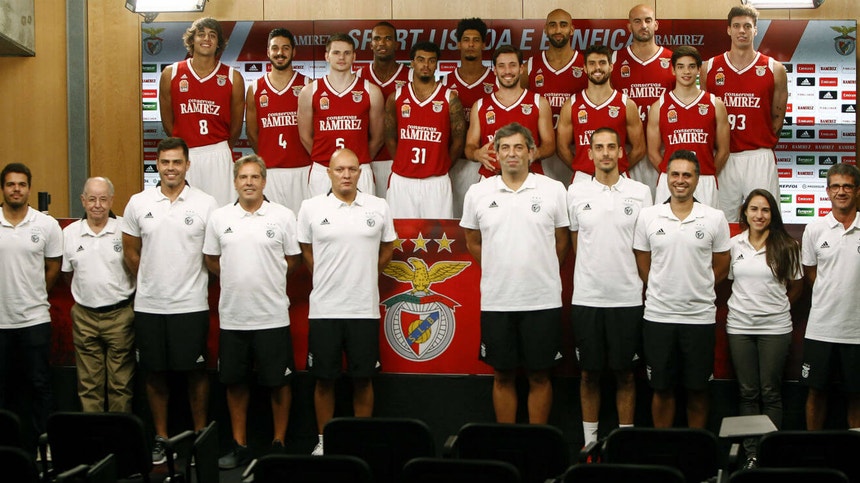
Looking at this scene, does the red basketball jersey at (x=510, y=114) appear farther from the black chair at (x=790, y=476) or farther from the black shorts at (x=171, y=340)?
the black chair at (x=790, y=476)

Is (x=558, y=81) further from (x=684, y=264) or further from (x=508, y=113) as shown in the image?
(x=684, y=264)

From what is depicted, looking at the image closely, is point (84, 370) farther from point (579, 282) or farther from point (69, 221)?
point (579, 282)

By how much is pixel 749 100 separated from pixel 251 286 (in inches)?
187

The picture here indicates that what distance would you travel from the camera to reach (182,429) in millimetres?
7207

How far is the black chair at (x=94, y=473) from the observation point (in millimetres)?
4277

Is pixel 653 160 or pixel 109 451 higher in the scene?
pixel 653 160

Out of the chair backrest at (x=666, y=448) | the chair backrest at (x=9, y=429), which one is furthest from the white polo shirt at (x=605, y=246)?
the chair backrest at (x=9, y=429)

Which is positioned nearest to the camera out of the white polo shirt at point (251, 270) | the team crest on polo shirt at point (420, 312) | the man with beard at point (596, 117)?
the white polo shirt at point (251, 270)

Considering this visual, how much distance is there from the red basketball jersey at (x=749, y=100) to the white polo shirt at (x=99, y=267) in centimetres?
522

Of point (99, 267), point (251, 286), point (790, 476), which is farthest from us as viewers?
point (99, 267)

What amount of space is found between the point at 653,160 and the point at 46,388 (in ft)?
16.6

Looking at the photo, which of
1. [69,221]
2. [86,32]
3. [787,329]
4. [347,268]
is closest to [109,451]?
[347,268]

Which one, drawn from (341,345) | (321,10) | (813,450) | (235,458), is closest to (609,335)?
(341,345)

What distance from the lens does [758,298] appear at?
256 inches
